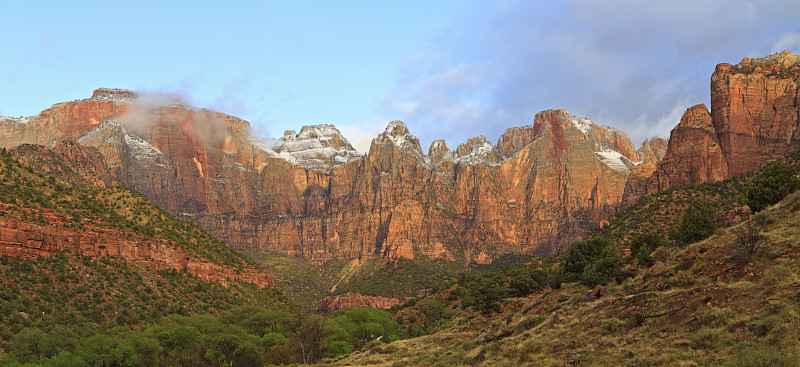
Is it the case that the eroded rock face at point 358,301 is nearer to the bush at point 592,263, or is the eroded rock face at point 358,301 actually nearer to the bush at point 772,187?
the bush at point 592,263

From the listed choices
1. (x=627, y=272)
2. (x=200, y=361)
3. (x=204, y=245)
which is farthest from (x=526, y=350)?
(x=204, y=245)

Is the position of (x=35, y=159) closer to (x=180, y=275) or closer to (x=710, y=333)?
(x=180, y=275)

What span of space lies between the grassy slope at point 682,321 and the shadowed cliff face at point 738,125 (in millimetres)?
106177

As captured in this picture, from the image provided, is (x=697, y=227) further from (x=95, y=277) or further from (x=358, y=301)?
(x=358, y=301)

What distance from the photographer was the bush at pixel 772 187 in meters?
55.3

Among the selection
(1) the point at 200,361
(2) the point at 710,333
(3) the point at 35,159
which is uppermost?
(3) the point at 35,159

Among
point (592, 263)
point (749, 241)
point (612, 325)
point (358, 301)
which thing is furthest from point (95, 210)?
point (749, 241)

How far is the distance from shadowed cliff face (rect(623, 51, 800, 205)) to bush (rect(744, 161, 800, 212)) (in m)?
82.5

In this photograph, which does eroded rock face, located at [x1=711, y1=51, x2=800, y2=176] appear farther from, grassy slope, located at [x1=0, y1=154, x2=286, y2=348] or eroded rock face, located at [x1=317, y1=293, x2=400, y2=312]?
grassy slope, located at [x1=0, y1=154, x2=286, y2=348]

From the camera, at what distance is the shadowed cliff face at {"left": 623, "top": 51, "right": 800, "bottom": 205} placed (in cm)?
13738

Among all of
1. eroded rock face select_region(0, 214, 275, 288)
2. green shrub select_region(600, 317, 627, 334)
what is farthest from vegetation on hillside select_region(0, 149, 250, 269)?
green shrub select_region(600, 317, 627, 334)

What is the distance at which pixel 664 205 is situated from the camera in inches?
4279

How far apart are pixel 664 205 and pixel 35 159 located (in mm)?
146406

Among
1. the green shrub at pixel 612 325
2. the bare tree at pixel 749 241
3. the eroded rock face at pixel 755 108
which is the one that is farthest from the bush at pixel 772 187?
the eroded rock face at pixel 755 108
